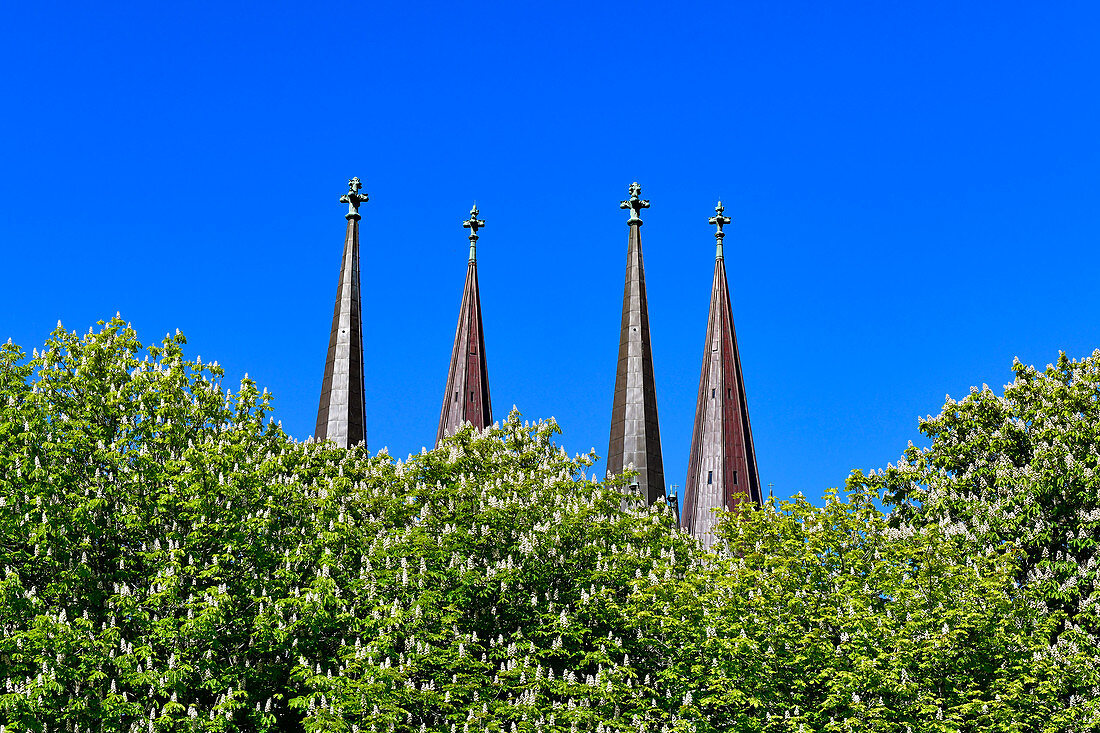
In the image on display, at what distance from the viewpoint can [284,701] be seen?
25141mm

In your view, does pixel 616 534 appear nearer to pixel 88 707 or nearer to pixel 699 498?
pixel 88 707

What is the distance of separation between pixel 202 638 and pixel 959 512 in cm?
1658

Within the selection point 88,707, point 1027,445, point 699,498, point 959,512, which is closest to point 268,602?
point 88,707

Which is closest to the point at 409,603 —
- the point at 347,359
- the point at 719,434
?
the point at 347,359

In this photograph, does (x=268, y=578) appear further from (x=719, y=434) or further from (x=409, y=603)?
(x=719, y=434)

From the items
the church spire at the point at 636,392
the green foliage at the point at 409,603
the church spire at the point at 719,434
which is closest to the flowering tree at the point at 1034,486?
the green foliage at the point at 409,603

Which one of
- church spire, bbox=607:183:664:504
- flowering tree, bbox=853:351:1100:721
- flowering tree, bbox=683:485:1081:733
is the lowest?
flowering tree, bbox=683:485:1081:733

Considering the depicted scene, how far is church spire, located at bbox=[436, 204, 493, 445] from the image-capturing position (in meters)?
53.8

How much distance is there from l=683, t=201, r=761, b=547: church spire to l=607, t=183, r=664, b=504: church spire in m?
6.17

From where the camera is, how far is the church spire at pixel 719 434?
5062cm

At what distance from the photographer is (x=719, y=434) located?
171 feet

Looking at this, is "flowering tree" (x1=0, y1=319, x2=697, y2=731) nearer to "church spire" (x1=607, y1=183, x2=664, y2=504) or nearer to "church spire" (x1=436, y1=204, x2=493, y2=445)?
"church spire" (x1=607, y1=183, x2=664, y2=504)

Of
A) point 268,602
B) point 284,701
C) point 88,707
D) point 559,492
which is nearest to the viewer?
point 88,707

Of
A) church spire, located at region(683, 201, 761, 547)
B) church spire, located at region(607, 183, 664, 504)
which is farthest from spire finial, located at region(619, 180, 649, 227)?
church spire, located at region(683, 201, 761, 547)
